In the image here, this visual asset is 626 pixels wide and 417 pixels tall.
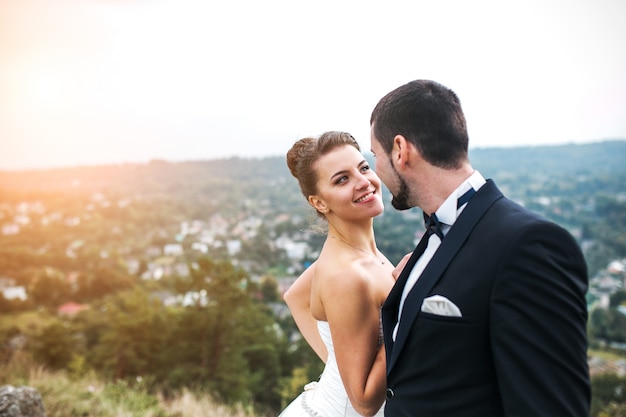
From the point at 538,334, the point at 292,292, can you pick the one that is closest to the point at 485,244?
the point at 538,334

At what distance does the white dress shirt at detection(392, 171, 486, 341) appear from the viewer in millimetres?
1498

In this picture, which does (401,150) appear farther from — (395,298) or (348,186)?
(348,186)

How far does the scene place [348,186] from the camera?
223cm

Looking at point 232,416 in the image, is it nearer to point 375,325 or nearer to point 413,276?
point 375,325

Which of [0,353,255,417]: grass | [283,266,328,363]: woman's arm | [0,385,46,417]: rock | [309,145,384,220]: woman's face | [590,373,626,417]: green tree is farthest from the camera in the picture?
[590,373,626,417]: green tree

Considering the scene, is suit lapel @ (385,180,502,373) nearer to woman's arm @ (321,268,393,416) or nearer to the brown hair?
woman's arm @ (321,268,393,416)

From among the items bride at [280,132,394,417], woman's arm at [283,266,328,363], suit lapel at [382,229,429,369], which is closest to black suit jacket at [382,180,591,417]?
suit lapel at [382,229,429,369]

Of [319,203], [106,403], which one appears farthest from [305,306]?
[106,403]

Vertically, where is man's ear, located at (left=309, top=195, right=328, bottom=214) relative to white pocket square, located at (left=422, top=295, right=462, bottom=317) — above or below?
above

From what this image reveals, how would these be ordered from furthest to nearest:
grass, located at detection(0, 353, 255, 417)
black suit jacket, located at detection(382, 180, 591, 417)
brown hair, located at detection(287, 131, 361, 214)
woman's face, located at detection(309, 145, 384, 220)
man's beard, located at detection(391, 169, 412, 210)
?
grass, located at detection(0, 353, 255, 417) < brown hair, located at detection(287, 131, 361, 214) < woman's face, located at detection(309, 145, 384, 220) < man's beard, located at detection(391, 169, 412, 210) < black suit jacket, located at detection(382, 180, 591, 417)

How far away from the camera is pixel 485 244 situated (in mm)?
1335

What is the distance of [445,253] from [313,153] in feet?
3.54

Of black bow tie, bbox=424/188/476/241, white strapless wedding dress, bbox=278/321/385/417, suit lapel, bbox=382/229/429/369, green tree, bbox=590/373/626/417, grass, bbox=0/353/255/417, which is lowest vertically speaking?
green tree, bbox=590/373/626/417

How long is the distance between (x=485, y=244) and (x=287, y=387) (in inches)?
578
